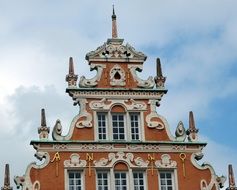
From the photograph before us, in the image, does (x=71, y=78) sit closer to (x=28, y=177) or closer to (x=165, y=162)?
(x=28, y=177)

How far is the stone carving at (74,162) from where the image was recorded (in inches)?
1377

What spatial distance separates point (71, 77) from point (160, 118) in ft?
13.8

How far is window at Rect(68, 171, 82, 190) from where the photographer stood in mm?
34750

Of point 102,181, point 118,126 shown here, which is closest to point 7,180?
point 102,181

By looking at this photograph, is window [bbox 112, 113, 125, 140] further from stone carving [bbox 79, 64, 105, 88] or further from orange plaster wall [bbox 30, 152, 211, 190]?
stone carving [bbox 79, 64, 105, 88]

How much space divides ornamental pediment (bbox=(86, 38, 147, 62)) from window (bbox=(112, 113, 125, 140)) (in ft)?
8.72

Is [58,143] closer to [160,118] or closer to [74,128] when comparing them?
[74,128]

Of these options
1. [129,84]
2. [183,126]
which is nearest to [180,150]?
[183,126]

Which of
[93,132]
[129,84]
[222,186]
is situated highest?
[129,84]

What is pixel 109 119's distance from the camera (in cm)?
3628

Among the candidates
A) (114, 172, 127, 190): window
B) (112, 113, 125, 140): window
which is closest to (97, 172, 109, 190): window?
(114, 172, 127, 190): window

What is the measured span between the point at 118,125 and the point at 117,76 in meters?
2.34

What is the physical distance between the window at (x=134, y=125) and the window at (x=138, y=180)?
1.63 metres

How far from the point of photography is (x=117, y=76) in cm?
3734
